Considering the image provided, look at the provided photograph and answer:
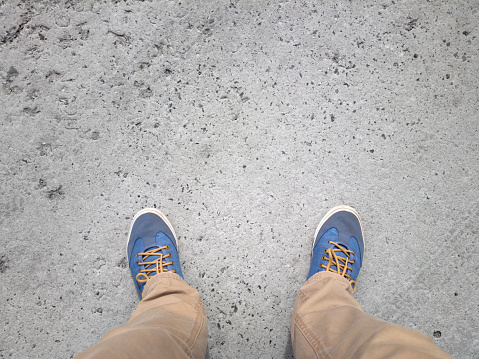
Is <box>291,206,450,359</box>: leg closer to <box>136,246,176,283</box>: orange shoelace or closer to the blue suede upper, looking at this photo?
the blue suede upper

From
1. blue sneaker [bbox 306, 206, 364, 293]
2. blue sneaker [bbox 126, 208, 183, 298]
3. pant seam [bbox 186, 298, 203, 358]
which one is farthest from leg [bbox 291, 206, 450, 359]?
blue sneaker [bbox 126, 208, 183, 298]

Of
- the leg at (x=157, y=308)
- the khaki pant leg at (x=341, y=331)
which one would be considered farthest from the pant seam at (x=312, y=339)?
the leg at (x=157, y=308)

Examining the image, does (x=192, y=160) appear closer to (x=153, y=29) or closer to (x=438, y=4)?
(x=153, y=29)

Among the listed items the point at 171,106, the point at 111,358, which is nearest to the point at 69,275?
the point at 111,358

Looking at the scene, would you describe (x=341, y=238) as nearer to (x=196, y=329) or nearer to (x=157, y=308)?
(x=196, y=329)

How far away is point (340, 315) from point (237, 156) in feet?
2.95

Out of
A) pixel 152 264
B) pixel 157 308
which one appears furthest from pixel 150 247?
pixel 157 308

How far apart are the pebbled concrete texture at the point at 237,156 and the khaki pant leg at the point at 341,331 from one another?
8.5 inches

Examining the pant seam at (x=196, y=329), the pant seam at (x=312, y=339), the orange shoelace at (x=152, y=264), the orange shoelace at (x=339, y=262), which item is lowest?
the orange shoelace at (x=152, y=264)

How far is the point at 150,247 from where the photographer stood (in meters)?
1.64

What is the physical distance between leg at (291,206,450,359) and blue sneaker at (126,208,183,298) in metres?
0.70

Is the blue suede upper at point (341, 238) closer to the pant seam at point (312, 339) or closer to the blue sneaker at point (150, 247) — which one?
the pant seam at point (312, 339)

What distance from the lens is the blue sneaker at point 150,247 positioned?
1.60 metres

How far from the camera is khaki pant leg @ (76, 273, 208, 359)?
1.06 meters
